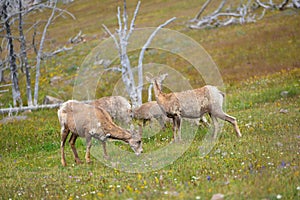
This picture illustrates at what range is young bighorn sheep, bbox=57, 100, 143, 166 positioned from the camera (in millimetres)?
11945

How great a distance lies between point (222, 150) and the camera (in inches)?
429

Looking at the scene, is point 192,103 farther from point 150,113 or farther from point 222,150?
point 150,113

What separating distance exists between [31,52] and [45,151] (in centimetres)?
3299

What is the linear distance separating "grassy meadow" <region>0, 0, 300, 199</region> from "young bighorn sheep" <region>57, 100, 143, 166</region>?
0.70m

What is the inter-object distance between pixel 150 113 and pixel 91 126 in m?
5.33

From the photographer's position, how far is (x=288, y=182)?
22.8 ft

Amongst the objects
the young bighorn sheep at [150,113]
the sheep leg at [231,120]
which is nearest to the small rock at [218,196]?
the sheep leg at [231,120]

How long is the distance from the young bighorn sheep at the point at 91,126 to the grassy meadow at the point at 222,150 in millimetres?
701

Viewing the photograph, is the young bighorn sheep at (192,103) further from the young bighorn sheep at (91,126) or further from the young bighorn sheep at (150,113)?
the young bighorn sheep at (150,113)

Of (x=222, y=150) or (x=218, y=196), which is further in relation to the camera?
(x=222, y=150)

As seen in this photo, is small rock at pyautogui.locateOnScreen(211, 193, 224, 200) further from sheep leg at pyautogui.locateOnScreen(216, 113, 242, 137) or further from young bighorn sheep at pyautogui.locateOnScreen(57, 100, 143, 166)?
sheep leg at pyautogui.locateOnScreen(216, 113, 242, 137)

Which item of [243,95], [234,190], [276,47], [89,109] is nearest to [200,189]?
[234,190]

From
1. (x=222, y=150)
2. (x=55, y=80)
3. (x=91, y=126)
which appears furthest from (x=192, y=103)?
(x=55, y=80)

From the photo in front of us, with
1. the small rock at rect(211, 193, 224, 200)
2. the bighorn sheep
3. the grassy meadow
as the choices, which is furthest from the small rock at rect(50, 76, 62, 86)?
the small rock at rect(211, 193, 224, 200)
